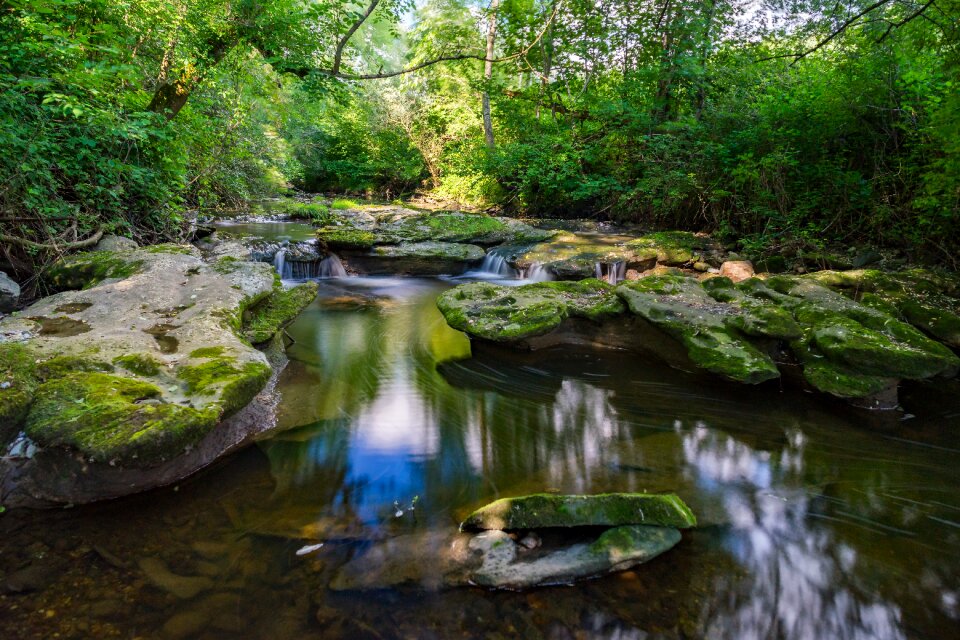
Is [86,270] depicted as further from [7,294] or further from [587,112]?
[587,112]

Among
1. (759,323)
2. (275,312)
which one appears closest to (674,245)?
(759,323)

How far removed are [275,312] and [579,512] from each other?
444cm

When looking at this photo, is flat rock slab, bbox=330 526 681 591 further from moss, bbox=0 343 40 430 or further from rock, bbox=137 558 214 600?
moss, bbox=0 343 40 430

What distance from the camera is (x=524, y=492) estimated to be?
3.15 m

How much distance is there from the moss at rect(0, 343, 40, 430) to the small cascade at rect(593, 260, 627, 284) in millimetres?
8744

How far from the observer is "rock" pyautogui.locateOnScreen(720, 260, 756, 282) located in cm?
841

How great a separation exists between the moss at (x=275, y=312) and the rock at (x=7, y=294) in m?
2.22

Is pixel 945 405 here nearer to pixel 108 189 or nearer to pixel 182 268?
pixel 182 268

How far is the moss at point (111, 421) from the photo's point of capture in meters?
2.45

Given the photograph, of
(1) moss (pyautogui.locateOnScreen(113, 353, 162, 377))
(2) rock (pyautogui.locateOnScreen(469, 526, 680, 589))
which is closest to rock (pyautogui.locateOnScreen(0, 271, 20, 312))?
(1) moss (pyautogui.locateOnScreen(113, 353, 162, 377))

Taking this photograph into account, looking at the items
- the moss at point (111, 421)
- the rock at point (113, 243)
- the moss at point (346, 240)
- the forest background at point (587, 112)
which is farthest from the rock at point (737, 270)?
the rock at point (113, 243)

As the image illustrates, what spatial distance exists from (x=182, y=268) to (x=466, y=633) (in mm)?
5171

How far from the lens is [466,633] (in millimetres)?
2039

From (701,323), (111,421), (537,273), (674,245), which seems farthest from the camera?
(537,273)
